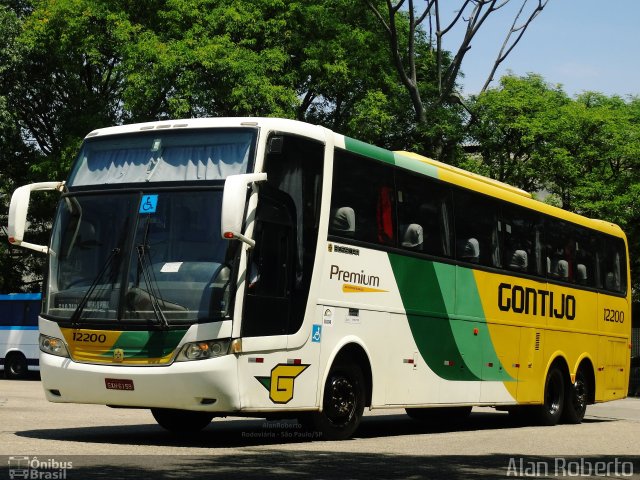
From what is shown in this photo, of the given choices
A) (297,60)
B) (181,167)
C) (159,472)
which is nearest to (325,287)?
(181,167)

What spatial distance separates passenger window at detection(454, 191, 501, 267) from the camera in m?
16.7

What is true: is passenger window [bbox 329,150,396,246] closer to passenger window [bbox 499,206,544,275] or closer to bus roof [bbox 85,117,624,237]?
bus roof [bbox 85,117,624,237]

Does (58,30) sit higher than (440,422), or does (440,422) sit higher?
(58,30)

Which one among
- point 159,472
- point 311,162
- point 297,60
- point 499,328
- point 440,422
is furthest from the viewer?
point 297,60

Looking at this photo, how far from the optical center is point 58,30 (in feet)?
123

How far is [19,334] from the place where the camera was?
1522 inches

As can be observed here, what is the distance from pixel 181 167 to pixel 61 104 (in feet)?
96.2

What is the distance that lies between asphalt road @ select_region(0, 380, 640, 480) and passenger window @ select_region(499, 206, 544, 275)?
2.56 m

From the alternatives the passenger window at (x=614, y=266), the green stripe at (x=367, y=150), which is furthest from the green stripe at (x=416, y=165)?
the passenger window at (x=614, y=266)

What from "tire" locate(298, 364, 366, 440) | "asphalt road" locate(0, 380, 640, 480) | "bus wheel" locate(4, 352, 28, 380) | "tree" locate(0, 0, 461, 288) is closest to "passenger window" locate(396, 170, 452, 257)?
"tire" locate(298, 364, 366, 440)

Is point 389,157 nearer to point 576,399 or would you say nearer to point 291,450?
point 291,450

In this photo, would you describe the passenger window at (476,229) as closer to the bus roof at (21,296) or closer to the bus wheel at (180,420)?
the bus wheel at (180,420)

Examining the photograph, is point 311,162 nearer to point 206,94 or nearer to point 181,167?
point 181,167

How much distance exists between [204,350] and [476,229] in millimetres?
6479
